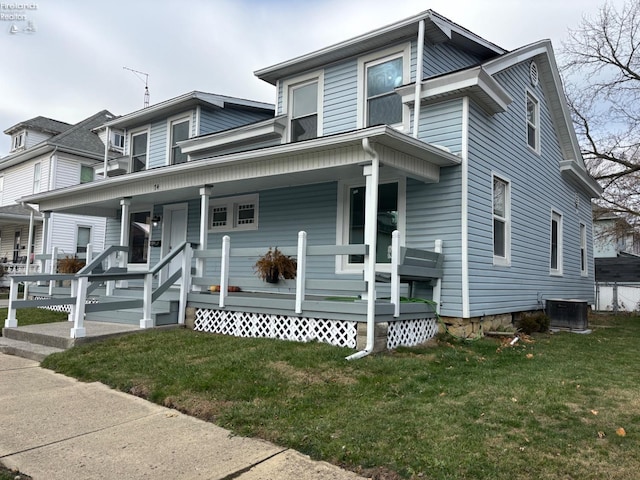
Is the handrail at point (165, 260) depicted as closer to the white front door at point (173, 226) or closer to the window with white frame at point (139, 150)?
the white front door at point (173, 226)

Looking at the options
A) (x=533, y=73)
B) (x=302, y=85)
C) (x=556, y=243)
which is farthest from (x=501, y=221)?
(x=302, y=85)

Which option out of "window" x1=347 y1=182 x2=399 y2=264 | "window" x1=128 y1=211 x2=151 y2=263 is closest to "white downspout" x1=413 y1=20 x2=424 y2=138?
"window" x1=347 y1=182 x2=399 y2=264

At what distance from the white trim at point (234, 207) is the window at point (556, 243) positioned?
25.8 feet

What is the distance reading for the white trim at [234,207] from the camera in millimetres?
10883

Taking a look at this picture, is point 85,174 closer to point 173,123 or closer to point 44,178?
point 44,178

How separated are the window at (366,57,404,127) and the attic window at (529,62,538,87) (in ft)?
12.9

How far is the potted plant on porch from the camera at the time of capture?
25.6 feet

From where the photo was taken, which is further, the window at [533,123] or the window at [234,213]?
the window at [533,123]

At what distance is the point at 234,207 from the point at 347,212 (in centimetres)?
339

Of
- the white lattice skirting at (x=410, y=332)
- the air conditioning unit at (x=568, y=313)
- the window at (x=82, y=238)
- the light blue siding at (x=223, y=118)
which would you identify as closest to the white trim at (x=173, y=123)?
the light blue siding at (x=223, y=118)

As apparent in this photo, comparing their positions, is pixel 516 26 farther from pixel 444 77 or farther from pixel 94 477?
pixel 94 477

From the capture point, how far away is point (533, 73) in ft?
36.9

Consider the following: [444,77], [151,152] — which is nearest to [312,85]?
[444,77]

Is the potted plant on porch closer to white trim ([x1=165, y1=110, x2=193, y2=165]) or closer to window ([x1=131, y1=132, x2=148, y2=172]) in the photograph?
white trim ([x1=165, y1=110, x2=193, y2=165])
